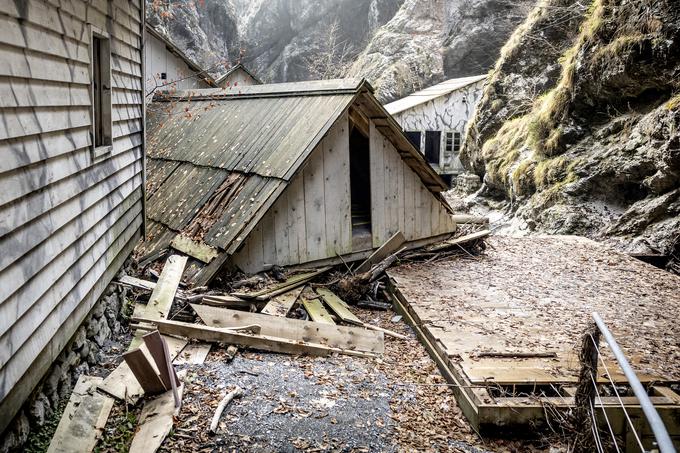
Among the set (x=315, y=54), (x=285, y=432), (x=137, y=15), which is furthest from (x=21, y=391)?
(x=315, y=54)

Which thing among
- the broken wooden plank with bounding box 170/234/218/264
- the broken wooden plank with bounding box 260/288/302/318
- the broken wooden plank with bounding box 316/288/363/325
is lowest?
the broken wooden plank with bounding box 316/288/363/325

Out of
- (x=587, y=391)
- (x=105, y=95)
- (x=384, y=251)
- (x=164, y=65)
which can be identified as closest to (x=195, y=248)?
(x=105, y=95)

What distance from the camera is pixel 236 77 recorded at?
953 inches

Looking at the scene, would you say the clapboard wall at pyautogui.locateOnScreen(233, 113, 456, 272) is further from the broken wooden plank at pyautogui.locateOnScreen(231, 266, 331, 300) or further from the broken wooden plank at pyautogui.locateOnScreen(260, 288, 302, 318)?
the broken wooden plank at pyautogui.locateOnScreen(260, 288, 302, 318)

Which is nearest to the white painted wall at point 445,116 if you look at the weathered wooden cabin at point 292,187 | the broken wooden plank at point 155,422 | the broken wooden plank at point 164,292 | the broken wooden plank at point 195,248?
the weathered wooden cabin at point 292,187

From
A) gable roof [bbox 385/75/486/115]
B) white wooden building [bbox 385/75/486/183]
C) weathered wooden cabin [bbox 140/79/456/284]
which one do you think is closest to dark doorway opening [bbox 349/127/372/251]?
weathered wooden cabin [bbox 140/79/456/284]

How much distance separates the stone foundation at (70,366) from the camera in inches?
151

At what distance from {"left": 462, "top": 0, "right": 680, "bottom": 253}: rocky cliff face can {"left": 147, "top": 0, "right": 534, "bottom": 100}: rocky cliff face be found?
14284 millimetres

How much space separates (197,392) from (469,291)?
194 inches

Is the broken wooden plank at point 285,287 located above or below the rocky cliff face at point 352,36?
below

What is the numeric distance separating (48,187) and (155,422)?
2085mm

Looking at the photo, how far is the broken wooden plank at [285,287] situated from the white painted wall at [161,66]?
10.5 metres

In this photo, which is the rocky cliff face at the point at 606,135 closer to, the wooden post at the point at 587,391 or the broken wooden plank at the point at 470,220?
the broken wooden plank at the point at 470,220

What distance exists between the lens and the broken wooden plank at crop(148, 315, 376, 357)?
6035 mm
